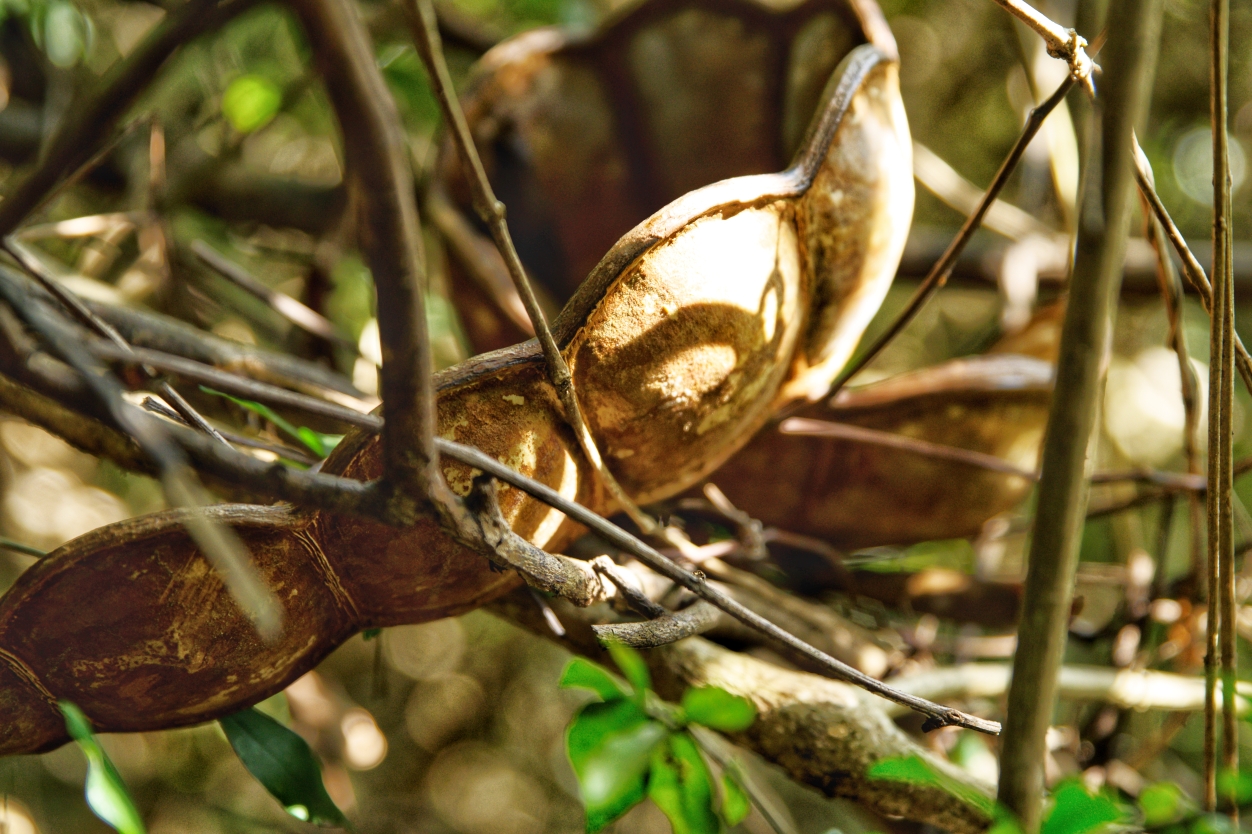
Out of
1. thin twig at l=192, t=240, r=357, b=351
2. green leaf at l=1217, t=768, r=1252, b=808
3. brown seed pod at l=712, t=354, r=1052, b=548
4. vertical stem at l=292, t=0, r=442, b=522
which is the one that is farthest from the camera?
thin twig at l=192, t=240, r=357, b=351

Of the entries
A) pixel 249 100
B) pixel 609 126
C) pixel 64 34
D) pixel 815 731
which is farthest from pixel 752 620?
pixel 64 34

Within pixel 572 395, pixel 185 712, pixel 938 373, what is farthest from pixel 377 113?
pixel 938 373

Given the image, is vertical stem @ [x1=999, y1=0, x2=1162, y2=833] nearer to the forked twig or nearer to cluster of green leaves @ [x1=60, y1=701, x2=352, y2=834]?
the forked twig

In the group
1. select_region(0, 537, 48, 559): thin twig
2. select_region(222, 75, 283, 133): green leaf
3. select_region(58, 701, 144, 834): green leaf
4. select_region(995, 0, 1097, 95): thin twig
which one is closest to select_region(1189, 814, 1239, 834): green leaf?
select_region(995, 0, 1097, 95): thin twig

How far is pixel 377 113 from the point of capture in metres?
0.20

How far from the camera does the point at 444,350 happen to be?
3.77 feet

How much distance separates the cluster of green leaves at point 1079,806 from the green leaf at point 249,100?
824 mm

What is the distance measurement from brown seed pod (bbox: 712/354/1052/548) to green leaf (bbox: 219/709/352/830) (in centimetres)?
31

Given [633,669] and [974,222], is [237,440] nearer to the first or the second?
[633,669]

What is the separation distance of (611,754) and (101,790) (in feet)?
0.63

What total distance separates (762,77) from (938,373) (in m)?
0.37

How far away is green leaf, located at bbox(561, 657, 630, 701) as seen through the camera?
1.10 ft

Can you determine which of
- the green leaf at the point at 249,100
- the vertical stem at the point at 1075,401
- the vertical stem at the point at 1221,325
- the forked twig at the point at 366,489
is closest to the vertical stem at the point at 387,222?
the forked twig at the point at 366,489

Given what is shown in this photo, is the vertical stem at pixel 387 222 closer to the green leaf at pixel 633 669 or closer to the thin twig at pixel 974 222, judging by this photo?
the green leaf at pixel 633 669
